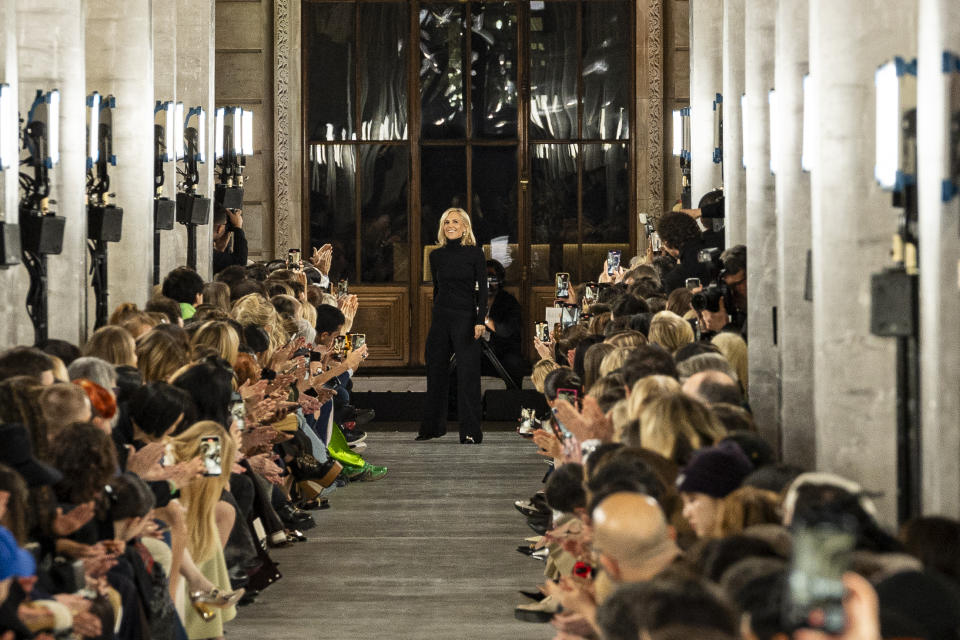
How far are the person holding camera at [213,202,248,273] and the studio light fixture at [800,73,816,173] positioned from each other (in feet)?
22.3

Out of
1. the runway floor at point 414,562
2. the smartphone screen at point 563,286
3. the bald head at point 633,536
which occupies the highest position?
the smartphone screen at point 563,286

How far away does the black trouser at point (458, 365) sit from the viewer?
12.3 metres

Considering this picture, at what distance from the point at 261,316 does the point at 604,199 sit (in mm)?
8367

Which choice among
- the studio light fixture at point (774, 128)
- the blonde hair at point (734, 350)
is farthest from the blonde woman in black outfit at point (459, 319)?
the blonde hair at point (734, 350)

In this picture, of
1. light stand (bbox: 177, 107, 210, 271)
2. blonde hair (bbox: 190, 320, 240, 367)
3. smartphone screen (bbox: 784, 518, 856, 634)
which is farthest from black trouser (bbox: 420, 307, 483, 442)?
smartphone screen (bbox: 784, 518, 856, 634)

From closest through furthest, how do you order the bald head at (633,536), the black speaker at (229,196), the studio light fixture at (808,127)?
the bald head at (633,536) → the studio light fixture at (808,127) → the black speaker at (229,196)

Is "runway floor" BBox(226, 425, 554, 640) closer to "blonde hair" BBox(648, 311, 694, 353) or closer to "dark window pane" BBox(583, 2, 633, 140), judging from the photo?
"blonde hair" BBox(648, 311, 694, 353)

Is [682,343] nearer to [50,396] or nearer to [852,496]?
[50,396]

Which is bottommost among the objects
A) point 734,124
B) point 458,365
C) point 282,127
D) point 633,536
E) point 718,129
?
point 458,365

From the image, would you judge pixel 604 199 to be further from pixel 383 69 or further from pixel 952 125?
pixel 952 125

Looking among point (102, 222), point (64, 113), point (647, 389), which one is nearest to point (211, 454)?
point (647, 389)

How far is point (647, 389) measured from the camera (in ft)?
17.7

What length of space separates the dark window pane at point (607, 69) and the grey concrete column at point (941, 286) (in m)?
12.2

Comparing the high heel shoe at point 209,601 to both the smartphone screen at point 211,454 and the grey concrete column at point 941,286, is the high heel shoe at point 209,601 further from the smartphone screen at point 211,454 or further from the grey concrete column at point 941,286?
the grey concrete column at point 941,286
